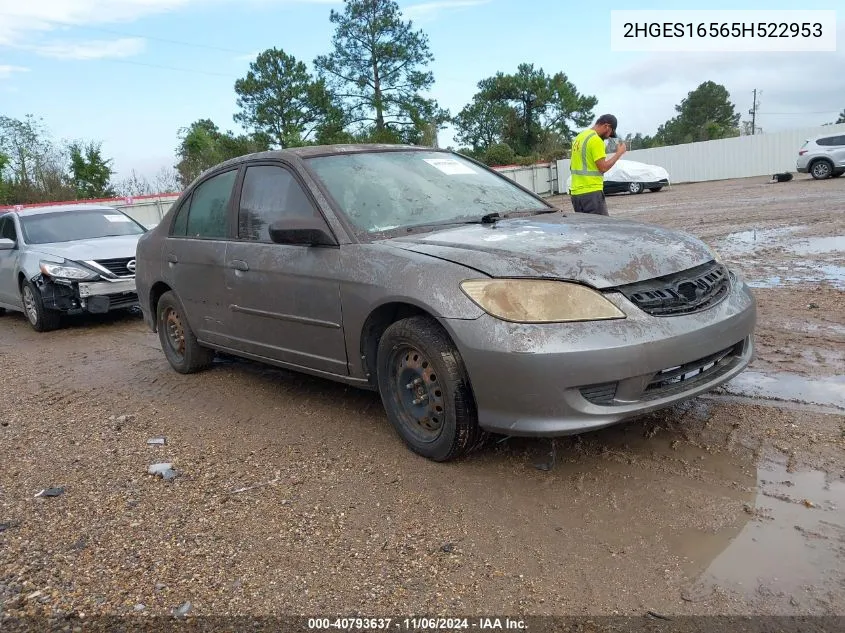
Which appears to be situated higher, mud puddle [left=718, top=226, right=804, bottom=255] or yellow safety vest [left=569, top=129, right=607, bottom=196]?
yellow safety vest [left=569, top=129, right=607, bottom=196]

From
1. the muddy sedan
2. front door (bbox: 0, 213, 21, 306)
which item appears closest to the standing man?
the muddy sedan

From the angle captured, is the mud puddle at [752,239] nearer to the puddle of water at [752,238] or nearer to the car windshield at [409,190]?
the puddle of water at [752,238]

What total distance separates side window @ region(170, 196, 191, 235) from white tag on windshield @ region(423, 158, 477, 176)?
77.5 inches

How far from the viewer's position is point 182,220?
17.6 feet

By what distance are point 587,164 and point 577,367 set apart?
4.89 m

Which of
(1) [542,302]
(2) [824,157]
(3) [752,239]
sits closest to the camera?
(1) [542,302]

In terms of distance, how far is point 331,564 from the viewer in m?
2.75

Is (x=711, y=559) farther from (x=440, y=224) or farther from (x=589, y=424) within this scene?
(x=440, y=224)

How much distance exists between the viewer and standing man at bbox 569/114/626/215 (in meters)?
7.31

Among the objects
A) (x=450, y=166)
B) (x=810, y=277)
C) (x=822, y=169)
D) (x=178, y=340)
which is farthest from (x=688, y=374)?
(x=822, y=169)

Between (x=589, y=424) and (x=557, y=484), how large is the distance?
408 millimetres

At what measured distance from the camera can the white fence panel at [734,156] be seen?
33.3 metres

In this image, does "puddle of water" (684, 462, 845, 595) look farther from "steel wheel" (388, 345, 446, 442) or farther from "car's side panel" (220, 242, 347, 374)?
"car's side panel" (220, 242, 347, 374)

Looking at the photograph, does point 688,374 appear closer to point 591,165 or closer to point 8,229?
point 591,165
